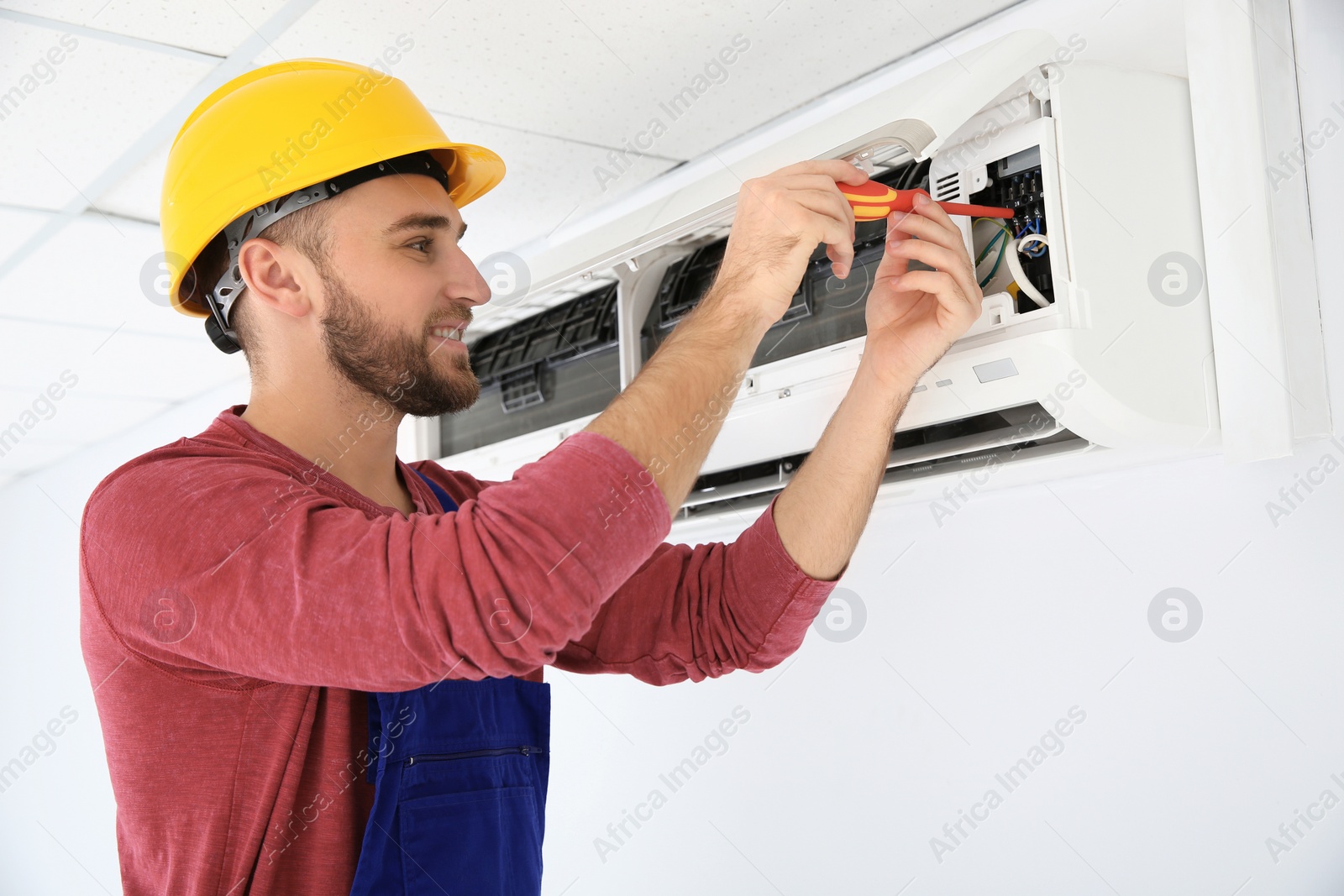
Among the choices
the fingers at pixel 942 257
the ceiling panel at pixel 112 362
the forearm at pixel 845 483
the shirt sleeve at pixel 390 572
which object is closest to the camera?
the shirt sleeve at pixel 390 572

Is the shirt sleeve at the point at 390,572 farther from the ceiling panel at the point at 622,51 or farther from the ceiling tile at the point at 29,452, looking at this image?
the ceiling tile at the point at 29,452

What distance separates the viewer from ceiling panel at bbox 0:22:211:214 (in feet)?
4.87

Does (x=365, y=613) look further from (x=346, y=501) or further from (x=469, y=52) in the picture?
(x=469, y=52)

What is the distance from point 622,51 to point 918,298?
690 millimetres

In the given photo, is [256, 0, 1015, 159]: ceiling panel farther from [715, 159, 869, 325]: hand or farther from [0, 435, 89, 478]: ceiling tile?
[0, 435, 89, 478]: ceiling tile

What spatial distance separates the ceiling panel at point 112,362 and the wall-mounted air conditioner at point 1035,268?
2.01 metres

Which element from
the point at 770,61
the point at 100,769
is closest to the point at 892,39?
the point at 770,61

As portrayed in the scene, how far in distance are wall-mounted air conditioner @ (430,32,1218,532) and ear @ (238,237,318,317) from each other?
0.48 meters

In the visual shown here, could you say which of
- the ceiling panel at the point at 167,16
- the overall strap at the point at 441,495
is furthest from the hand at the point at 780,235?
the ceiling panel at the point at 167,16

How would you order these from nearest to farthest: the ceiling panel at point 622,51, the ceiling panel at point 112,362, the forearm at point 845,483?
the forearm at point 845,483 < the ceiling panel at point 622,51 < the ceiling panel at point 112,362

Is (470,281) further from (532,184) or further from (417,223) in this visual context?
(532,184)

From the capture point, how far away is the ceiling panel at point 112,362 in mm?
2857

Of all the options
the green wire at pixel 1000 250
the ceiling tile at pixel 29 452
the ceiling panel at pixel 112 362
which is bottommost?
the green wire at pixel 1000 250

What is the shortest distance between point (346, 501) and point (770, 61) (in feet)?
3.17
